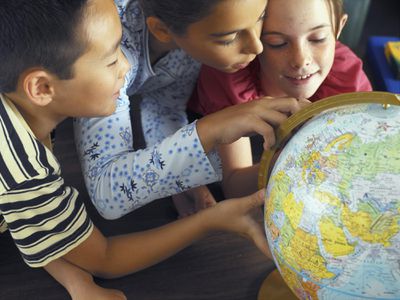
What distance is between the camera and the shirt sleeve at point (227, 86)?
126 centimetres

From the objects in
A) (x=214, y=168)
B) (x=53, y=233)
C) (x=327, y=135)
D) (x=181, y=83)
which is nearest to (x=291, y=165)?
(x=327, y=135)

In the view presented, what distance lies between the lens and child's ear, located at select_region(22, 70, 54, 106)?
0.92 m

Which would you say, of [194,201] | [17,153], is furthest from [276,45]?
[17,153]

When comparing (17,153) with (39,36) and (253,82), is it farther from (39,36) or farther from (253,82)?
(253,82)

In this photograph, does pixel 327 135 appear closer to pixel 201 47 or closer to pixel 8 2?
pixel 201 47

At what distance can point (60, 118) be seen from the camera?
1.08 metres

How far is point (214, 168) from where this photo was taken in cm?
111

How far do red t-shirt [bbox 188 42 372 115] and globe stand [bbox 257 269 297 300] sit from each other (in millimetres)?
424

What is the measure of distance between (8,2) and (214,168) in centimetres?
50

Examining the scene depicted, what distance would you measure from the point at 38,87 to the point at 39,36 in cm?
10

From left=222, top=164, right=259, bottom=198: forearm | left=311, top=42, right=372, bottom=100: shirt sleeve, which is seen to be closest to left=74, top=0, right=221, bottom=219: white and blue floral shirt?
left=222, top=164, right=259, bottom=198: forearm

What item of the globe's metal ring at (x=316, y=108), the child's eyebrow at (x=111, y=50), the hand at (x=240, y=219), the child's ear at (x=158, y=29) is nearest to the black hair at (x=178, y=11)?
the child's ear at (x=158, y=29)

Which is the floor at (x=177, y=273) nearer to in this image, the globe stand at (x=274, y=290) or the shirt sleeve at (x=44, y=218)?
the globe stand at (x=274, y=290)

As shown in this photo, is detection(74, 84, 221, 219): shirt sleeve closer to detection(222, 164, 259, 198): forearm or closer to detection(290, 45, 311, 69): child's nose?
detection(222, 164, 259, 198): forearm
